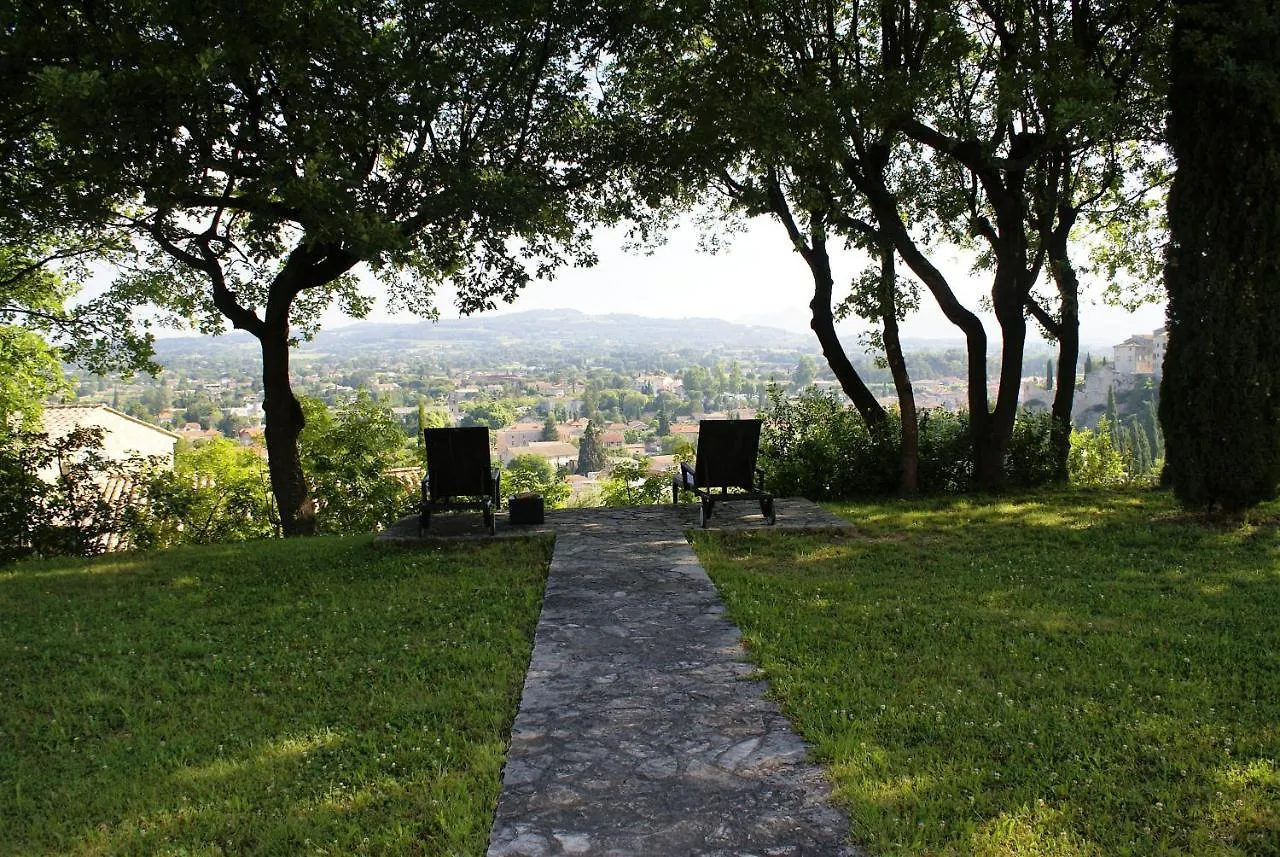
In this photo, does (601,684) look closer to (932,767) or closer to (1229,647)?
(932,767)

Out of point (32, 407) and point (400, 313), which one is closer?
point (400, 313)

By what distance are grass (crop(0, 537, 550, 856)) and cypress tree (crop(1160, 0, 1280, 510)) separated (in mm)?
6250

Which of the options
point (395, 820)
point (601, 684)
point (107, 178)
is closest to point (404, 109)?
point (107, 178)

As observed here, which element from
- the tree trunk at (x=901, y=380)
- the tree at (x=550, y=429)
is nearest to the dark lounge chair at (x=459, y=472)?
the tree trunk at (x=901, y=380)

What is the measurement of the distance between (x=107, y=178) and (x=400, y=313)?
16.1ft

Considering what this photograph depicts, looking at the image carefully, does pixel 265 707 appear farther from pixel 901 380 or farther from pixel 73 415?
pixel 73 415

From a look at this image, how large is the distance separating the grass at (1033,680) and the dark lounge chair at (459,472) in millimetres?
2106

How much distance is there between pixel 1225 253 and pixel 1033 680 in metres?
5.56

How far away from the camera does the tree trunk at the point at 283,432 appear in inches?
402

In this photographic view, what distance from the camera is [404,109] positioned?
26.5ft

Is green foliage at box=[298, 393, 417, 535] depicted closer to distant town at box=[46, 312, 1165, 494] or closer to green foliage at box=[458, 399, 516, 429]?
distant town at box=[46, 312, 1165, 494]

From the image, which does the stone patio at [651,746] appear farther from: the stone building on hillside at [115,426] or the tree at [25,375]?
the stone building on hillside at [115,426]

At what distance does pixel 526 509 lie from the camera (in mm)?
8773

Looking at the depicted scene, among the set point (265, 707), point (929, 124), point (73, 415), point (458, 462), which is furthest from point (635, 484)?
point (73, 415)
